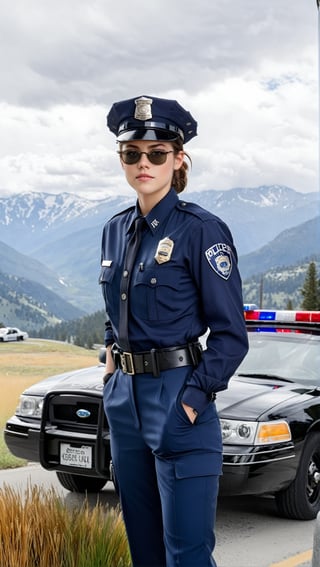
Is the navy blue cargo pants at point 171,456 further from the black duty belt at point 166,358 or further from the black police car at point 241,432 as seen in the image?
the black police car at point 241,432

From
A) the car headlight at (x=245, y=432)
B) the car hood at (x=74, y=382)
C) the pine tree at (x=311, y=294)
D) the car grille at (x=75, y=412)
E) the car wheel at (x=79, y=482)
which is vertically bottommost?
the car wheel at (x=79, y=482)

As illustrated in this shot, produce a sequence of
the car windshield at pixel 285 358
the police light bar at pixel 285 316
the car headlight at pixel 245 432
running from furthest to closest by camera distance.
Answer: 1. the police light bar at pixel 285 316
2. the car windshield at pixel 285 358
3. the car headlight at pixel 245 432

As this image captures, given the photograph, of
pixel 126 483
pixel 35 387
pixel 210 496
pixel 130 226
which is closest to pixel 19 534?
pixel 126 483

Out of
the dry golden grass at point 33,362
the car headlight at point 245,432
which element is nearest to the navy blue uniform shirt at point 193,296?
the car headlight at point 245,432

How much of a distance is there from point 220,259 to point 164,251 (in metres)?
0.18

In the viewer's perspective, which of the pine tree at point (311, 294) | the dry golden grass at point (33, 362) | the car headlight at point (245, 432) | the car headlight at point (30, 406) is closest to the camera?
the car headlight at point (245, 432)

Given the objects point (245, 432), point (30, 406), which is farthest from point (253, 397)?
point (30, 406)

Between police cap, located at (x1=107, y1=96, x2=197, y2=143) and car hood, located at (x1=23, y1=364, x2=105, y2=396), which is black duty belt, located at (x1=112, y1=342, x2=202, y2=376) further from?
car hood, located at (x1=23, y1=364, x2=105, y2=396)

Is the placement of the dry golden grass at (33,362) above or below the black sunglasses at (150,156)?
below

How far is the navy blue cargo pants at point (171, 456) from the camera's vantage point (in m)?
2.70

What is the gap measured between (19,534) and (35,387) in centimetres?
249

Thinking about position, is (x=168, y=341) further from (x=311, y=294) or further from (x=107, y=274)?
(x=311, y=294)

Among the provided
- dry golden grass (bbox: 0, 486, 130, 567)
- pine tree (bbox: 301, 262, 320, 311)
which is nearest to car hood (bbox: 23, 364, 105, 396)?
dry golden grass (bbox: 0, 486, 130, 567)

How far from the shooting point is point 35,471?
7305 mm
